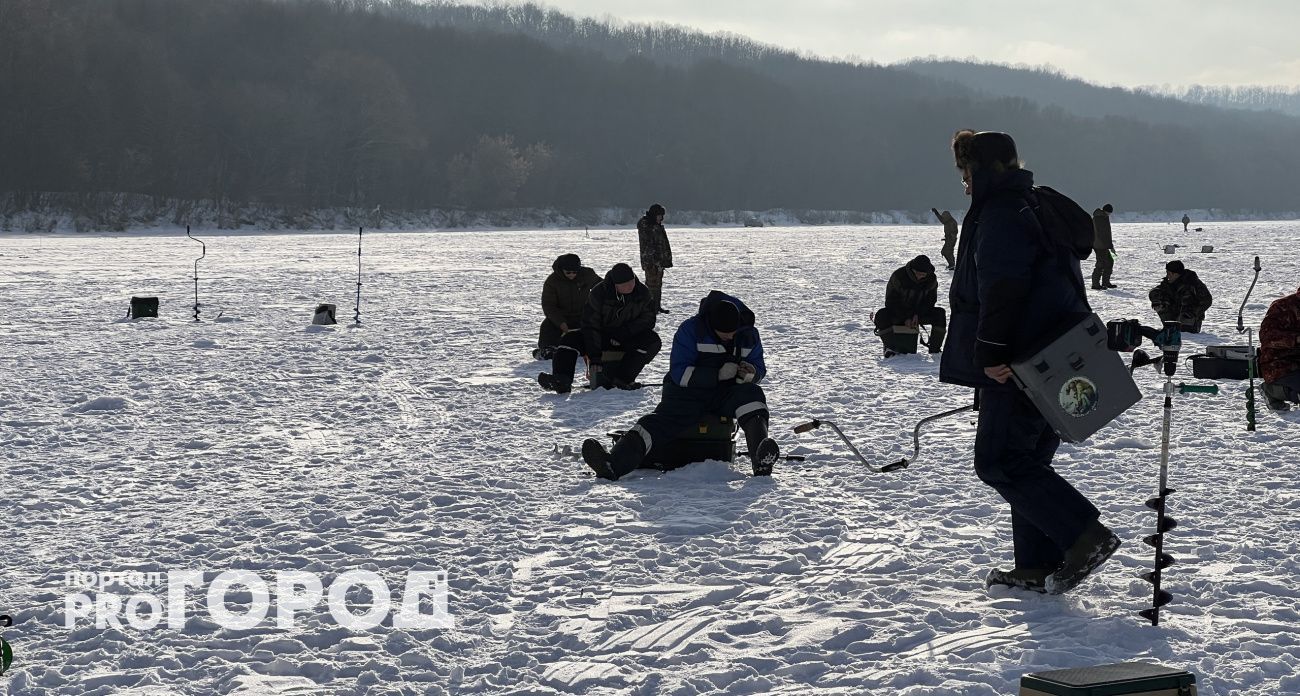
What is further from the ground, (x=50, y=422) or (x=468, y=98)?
(x=468, y=98)

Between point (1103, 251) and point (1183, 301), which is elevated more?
point (1103, 251)

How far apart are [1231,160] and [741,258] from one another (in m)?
182

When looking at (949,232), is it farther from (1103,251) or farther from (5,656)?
(5,656)

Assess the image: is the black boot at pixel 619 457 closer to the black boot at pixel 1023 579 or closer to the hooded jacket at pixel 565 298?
the black boot at pixel 1023 579

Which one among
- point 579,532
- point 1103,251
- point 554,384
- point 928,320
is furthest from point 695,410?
point 1103,251

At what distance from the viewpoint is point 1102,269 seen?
20281mm

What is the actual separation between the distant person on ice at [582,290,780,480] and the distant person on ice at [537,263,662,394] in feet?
10.1

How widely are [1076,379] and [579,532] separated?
7.93 feet

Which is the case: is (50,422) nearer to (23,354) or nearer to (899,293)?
(23,354)

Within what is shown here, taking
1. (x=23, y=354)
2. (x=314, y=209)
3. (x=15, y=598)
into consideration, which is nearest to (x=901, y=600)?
(x=15, y=598)

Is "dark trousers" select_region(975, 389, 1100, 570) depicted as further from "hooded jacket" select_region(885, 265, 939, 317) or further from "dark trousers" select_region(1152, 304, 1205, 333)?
"dark trousers" select_region(1152, 304, 1205, 333)

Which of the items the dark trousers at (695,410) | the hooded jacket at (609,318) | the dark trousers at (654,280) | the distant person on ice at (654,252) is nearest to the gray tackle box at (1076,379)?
the dark trousers at (695,410)

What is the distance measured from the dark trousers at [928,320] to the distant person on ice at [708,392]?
5218 millimetres

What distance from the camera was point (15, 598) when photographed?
14.3 ft
